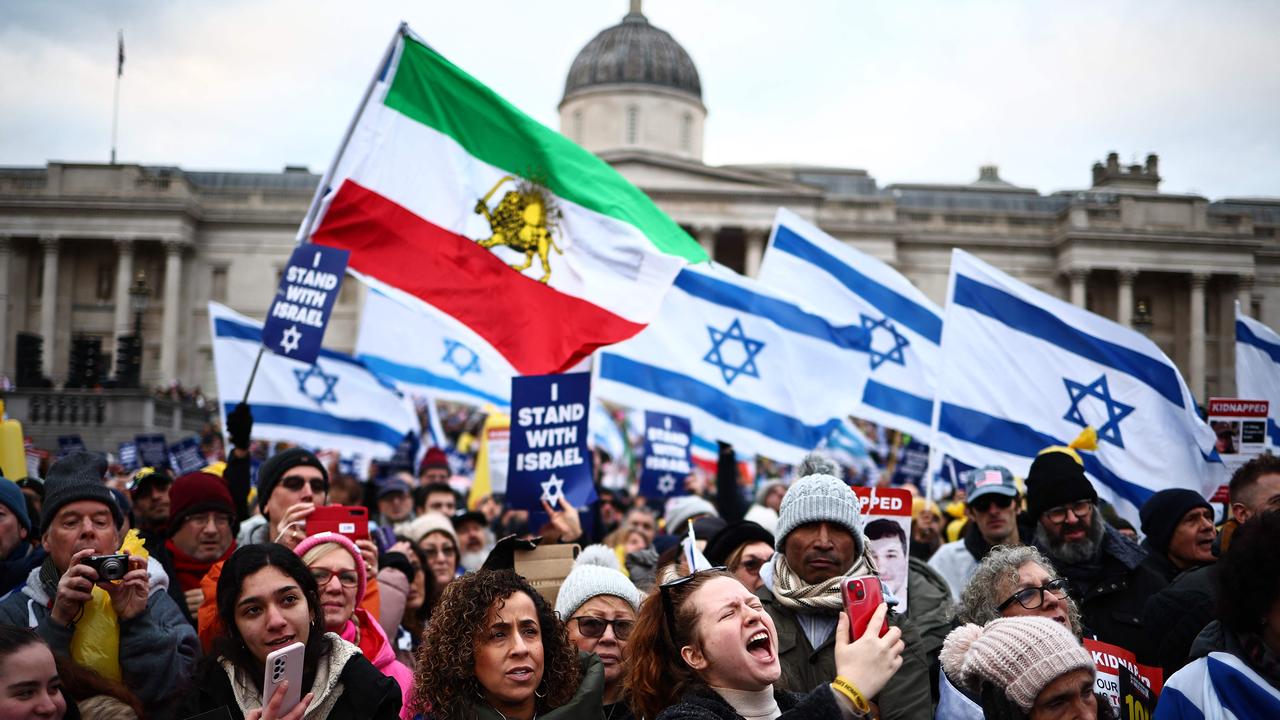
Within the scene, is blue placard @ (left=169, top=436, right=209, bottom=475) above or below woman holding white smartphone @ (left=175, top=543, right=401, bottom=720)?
above

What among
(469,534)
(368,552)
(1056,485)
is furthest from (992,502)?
(469,534)

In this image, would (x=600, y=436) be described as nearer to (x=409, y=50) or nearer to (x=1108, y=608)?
(x=409, y=50)

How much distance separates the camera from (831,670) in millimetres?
4262

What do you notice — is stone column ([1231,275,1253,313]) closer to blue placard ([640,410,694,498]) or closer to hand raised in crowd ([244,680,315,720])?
blue placard ([640,410,694,498])

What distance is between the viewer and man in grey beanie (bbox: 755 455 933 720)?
424 cm

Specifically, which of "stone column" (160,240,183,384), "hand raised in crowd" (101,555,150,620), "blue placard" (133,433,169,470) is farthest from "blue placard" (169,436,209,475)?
"stone column" (160,240,183,384)

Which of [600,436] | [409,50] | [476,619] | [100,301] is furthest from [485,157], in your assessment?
[100,301]

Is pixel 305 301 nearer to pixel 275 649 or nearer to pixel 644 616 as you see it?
pixel 275 649

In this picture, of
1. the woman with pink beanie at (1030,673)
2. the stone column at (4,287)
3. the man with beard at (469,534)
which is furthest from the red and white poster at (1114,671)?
the stone column at (4,287)

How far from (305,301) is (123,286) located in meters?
54.8

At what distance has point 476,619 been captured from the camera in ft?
13.3

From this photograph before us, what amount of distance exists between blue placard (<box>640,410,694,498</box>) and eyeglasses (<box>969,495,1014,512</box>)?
682 centimetres

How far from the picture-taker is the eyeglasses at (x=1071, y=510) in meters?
5.71

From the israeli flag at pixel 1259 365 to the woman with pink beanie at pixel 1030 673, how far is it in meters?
6.87
